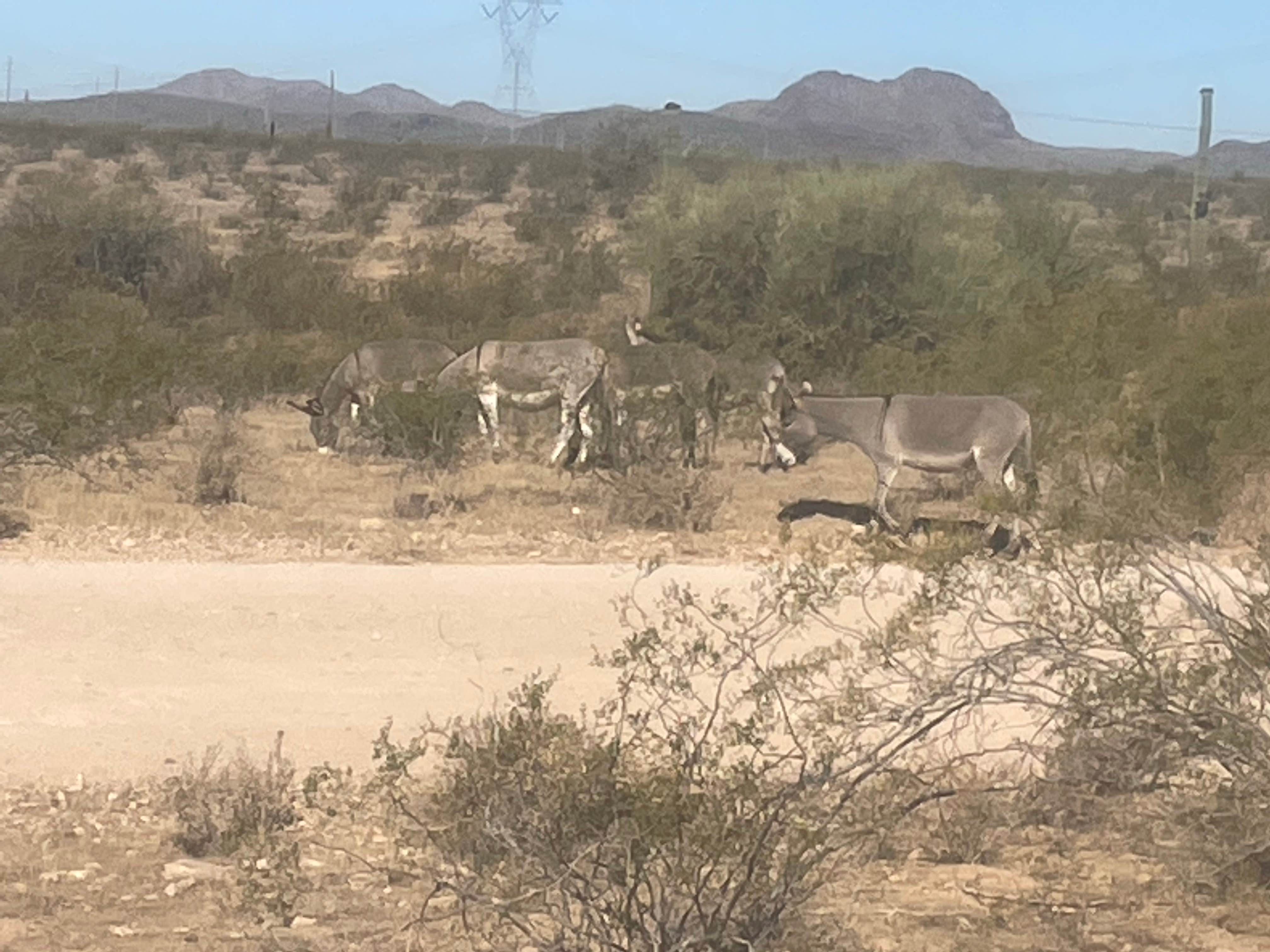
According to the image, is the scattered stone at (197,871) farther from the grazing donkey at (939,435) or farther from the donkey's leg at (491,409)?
the donkey's leg at (491,409)

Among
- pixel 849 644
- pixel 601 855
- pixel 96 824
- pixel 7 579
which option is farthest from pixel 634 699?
pixel 7 579

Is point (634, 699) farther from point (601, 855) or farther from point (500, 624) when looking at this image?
point (601, 855)

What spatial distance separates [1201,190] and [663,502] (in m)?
24.4

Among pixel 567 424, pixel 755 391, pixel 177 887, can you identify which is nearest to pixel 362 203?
pixel 755 391

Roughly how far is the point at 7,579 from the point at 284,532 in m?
2.51

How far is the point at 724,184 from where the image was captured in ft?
94.5

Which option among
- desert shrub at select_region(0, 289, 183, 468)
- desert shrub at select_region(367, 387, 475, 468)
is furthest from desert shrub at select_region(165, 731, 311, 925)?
desert shrub at select_region(367, 387, 475, 468)

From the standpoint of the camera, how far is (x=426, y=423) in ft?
59.0

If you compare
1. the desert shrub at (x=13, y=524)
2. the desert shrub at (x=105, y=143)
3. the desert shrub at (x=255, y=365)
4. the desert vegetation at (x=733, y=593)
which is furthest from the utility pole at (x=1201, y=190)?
the desert shrub at (x=105, y=143)

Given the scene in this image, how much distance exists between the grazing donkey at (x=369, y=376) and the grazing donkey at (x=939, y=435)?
18.9 feet

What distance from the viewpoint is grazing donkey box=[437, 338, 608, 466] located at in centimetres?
1808

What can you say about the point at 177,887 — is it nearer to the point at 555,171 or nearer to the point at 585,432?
the point at 585,432

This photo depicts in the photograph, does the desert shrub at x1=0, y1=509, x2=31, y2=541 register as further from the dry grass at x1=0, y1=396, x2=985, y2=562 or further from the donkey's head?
the donkey's head

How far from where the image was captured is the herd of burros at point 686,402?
14.3m
